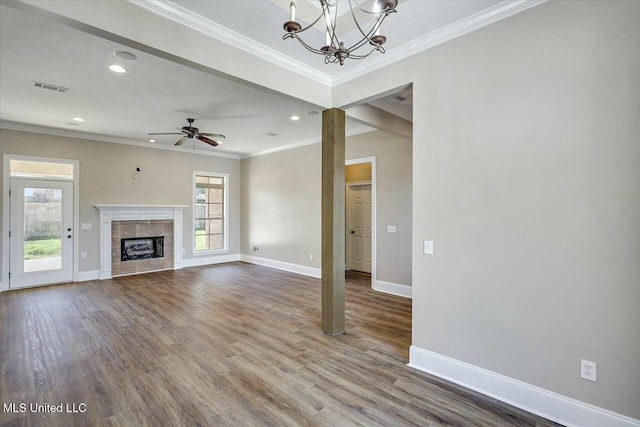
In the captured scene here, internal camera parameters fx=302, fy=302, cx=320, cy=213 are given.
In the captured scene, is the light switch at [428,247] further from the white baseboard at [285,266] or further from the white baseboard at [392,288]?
Result: the white baseboard at [285,266]

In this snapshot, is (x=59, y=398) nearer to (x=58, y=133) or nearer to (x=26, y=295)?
(x=26, y=295)

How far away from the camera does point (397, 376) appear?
262 cm

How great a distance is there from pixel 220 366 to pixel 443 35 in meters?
3.56

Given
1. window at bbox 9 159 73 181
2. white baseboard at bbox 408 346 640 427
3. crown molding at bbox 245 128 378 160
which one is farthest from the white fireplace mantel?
white baseboard at bbox 408 346 640 427

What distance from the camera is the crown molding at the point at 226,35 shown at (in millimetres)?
2186

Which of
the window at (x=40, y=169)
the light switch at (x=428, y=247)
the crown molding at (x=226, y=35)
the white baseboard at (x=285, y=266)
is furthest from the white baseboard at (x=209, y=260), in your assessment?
the light switch at (x=428, y=247)

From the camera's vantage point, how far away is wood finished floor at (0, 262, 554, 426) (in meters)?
2.14

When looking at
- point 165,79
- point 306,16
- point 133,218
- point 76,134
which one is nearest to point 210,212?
point 133,218

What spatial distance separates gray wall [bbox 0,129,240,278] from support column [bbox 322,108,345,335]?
5.39m

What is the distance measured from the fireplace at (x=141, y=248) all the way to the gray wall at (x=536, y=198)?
6551 millimetres

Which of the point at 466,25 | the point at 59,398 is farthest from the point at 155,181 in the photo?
the point at 466,25

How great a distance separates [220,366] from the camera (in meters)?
2.81

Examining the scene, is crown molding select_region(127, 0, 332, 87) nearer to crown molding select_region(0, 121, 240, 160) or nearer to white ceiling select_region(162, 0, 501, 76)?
white ceiling select_region(162, 0, 501, 76)

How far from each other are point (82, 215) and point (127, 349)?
4.41 metres
